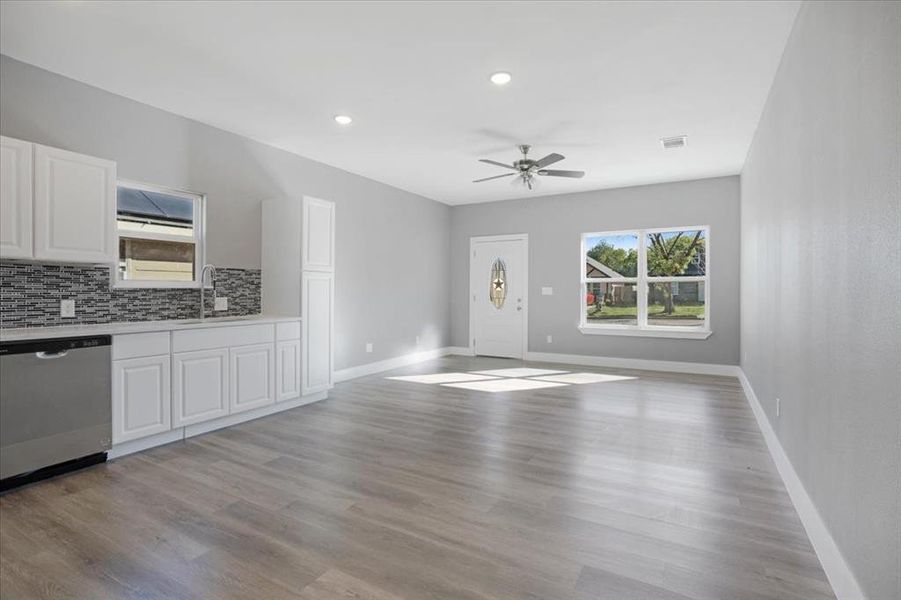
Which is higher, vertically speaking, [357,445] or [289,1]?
[289,1]

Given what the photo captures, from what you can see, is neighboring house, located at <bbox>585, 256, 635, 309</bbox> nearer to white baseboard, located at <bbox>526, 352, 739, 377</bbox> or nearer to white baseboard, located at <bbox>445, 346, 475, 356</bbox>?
white baseboard, located at <bbox>526, 352, 739, 377</bbox>

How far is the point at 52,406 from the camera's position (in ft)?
9.41

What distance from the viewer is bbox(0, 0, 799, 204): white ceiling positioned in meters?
2.68

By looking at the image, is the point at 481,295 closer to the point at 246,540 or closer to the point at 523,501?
the point at 523,501

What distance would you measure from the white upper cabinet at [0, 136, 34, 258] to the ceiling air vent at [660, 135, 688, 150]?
526 centimetres

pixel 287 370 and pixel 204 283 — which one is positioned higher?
pixel 204 283

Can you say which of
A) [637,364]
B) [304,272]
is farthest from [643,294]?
[304,272]

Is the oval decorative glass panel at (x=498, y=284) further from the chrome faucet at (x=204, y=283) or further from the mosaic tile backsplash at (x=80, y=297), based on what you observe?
the chrome faucet at (x=204, y=283)

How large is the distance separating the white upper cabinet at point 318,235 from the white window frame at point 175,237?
0.92 metres

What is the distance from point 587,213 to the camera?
731 centimetres

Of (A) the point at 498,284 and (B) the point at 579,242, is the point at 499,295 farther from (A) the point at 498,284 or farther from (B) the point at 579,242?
(B) the point at 579,242

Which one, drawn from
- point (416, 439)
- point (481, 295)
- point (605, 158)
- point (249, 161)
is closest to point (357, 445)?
point (416, 439)

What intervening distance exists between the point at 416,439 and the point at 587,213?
16.5ft

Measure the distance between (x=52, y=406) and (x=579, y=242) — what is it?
6.55m
